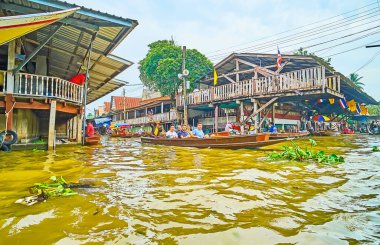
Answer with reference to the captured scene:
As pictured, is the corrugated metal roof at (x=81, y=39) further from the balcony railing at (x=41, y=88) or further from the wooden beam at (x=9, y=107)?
the wooden beam at (x=9, y=107)

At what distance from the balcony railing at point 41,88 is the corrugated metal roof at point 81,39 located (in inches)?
70.4

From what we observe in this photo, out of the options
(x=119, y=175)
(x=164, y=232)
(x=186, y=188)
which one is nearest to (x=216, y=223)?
(x=164, y=232)

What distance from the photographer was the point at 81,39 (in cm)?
952

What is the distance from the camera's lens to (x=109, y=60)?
11.0 m

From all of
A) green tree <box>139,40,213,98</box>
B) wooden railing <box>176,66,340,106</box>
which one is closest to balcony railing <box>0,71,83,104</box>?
wooden railing <box>176,66,340,106</box>

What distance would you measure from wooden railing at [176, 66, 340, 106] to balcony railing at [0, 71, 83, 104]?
10.7 metres

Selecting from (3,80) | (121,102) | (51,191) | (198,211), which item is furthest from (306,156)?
(121,102)

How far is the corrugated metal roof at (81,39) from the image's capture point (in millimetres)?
7156

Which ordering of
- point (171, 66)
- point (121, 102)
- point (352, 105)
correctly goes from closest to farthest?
point (352, 105)
point (171, 66)
point (121, 102)

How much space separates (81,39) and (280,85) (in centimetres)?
1109

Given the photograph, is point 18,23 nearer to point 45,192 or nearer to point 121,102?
point 45,192

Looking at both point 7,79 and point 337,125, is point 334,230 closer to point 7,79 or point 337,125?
point 7,79

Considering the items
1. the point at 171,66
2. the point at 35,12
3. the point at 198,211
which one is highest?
the point at 171,66

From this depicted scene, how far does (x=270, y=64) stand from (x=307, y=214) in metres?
16.7
